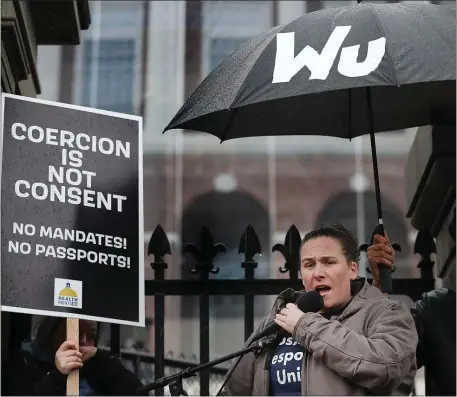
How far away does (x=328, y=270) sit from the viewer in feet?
18.2

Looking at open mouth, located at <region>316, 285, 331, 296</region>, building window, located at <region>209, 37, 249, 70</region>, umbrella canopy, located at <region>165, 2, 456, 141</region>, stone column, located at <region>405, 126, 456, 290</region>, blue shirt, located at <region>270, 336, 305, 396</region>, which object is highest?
building window, located at <region>209, 37, 249, 70</region>

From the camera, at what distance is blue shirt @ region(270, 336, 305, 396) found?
5.32 meters

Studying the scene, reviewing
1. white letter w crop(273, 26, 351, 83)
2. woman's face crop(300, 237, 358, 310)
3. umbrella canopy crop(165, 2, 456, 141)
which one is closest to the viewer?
woman's face crop(300, 237, 358, 310)

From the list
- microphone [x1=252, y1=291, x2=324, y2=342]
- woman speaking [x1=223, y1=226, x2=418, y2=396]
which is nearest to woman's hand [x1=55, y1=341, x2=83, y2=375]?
woman speaking [x1=223, y1=226, x2=418, y2=396]

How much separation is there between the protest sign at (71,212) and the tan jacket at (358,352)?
2.49ft

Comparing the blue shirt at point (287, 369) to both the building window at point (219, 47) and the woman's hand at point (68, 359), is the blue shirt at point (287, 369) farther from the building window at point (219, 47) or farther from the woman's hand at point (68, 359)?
the building window at point (219, 47)

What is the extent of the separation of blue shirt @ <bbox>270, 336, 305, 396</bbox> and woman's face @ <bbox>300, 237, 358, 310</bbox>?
0.25 m

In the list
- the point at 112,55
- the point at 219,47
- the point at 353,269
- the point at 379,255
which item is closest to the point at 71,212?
the point at 353,269

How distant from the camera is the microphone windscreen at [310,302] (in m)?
5.36

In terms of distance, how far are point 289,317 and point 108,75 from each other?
23.3 m

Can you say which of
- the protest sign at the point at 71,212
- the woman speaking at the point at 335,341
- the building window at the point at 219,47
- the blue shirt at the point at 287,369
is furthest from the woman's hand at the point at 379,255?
the building window at the point at 219,47

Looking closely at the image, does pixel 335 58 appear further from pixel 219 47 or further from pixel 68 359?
pixel 219 47

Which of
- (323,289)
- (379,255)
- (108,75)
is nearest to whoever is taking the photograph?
(323,289)

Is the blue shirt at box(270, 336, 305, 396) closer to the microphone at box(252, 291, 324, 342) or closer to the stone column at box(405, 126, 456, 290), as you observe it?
the microphone at box(252, 291, 324, 342)
